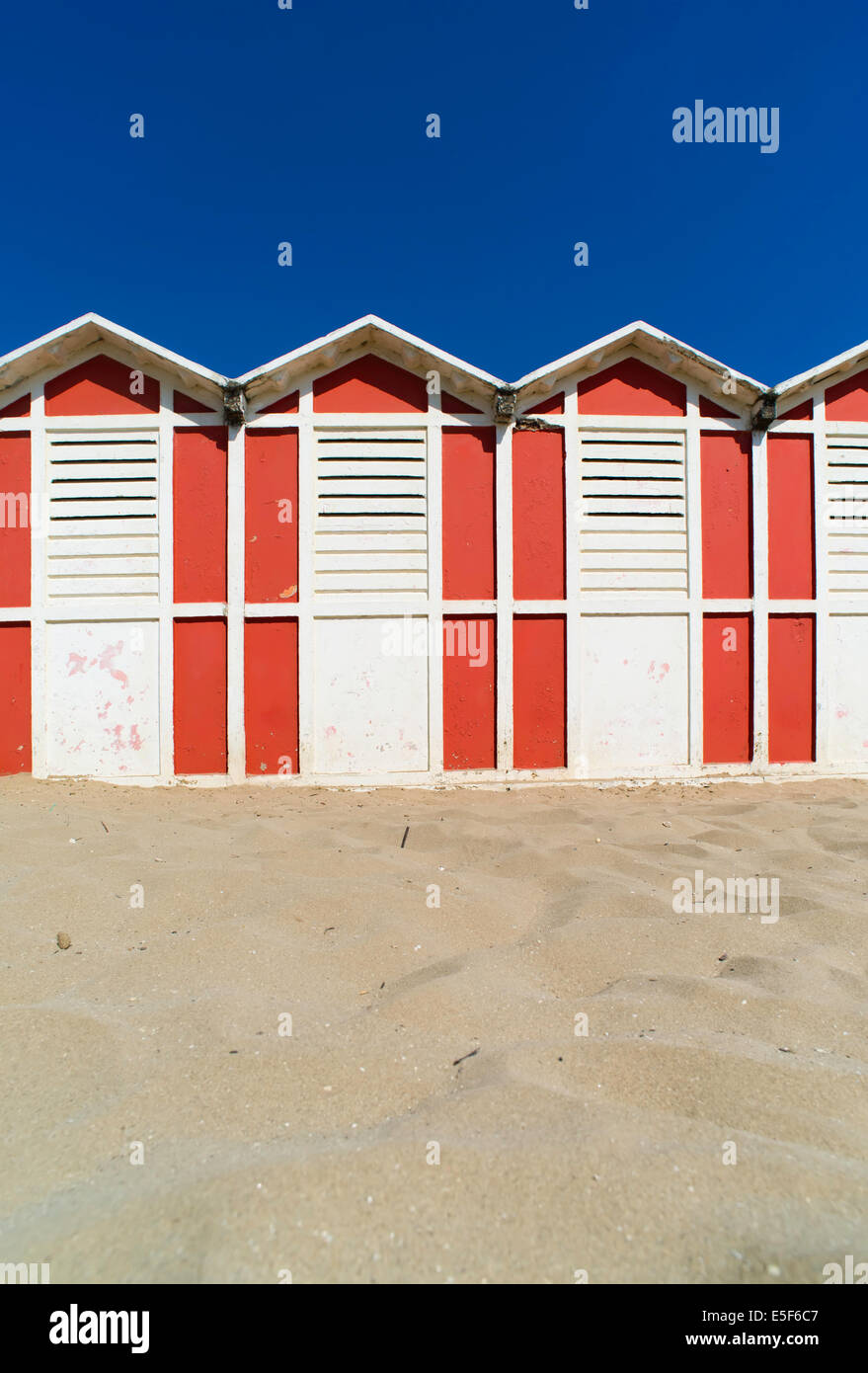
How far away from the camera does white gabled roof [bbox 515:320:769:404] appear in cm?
633

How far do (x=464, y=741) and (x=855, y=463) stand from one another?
5.22m

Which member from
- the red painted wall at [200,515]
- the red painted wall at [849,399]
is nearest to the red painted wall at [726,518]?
the red painted wall at [849,399]

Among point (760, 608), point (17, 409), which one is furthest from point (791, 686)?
point (17, 409)

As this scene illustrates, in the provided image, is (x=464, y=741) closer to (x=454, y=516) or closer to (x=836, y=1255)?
(x=454, y=516)

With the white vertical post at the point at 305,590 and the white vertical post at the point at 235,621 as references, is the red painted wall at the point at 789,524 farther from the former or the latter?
the white vertical post at the point at 235,621

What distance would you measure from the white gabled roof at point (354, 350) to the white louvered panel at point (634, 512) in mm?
1389

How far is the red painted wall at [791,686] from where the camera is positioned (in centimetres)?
671

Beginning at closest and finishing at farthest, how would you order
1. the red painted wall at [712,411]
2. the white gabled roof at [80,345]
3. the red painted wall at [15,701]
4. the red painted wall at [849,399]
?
the white gabled roof at [80,345], the red painted wall at [15,701], the red painted wall at [712,411], the red painted wall at [849,399]

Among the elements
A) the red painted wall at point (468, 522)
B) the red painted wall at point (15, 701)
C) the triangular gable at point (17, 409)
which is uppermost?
the triangular gable at point (17, 409)

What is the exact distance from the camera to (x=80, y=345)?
639cm

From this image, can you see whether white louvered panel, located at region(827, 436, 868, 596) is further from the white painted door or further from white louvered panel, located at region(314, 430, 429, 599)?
the white painted door

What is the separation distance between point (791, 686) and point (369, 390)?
5.45 m

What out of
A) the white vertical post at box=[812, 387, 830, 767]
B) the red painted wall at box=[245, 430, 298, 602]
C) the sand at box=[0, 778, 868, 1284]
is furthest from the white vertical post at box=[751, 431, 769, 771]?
the red painted wall at box=[245, 430, 298, 602]
